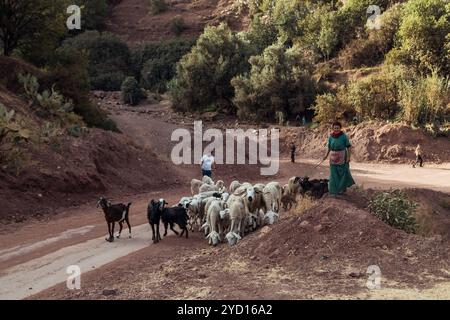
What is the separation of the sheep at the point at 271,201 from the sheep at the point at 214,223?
1006mm

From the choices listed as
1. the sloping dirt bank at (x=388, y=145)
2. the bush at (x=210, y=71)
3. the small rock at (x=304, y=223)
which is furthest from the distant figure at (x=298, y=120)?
the small rock at (x=304, y=223)

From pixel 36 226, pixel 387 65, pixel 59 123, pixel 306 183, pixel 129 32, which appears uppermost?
pixel 129 32

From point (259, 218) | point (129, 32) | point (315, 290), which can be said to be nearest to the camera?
point (315, 290)

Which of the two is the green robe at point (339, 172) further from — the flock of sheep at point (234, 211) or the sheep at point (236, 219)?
the sheep at point (236, 219)

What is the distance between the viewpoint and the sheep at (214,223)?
10.5 meters

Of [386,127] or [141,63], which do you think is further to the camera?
[141,63]

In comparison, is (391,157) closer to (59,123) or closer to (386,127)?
(386,127)

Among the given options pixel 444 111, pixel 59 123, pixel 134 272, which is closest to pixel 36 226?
pixel 134 272

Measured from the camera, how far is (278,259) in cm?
864

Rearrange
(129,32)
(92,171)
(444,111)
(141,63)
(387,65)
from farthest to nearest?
(129,32) → (141,63) → (387,65) → (444,111) → (92,171)

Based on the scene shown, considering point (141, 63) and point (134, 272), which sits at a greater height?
point (141, 63)

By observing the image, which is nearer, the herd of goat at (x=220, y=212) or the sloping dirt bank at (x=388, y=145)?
the herd of goat at (x=220, y=212)

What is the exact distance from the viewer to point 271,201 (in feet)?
38.9

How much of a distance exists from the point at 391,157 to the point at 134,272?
20.0 m
